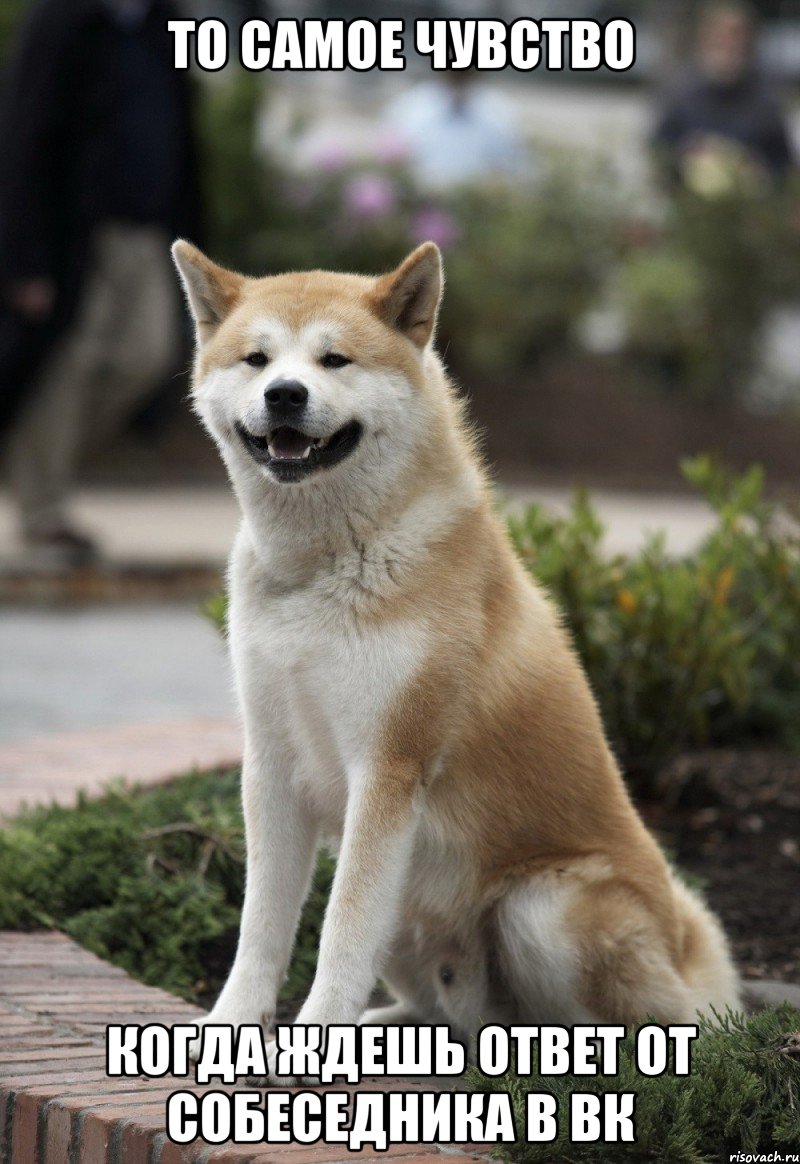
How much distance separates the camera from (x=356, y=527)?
3.26 m

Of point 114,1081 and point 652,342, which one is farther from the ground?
point 114,1081

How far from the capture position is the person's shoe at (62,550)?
9336 millimetres

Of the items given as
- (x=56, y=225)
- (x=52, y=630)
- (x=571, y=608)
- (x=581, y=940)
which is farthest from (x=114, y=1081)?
(x=56, y=225)

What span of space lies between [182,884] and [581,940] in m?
1.11

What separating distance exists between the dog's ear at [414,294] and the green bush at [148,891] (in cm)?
142

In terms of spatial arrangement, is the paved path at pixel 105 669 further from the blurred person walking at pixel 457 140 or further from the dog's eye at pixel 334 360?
the blurred person walking at pixel 457 140

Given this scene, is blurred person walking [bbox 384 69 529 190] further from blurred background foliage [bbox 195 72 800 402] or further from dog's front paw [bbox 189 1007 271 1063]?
dog's front paw [bbox 189 1007 271 1063]

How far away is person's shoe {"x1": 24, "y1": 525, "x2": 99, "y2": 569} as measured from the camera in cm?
934

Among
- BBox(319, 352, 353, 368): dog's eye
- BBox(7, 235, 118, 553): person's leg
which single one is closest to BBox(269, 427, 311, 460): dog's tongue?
BBox(319, 352, 353, 368): dog's eye

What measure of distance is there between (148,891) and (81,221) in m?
5.58

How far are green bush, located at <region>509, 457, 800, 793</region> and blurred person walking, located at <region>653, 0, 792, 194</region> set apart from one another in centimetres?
932

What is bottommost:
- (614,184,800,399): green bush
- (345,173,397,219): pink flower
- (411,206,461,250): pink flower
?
(614,184,800,399): green bush

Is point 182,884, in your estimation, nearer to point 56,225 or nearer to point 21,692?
point 21,692

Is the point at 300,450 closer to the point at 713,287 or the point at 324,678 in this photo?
the point at 324,678
